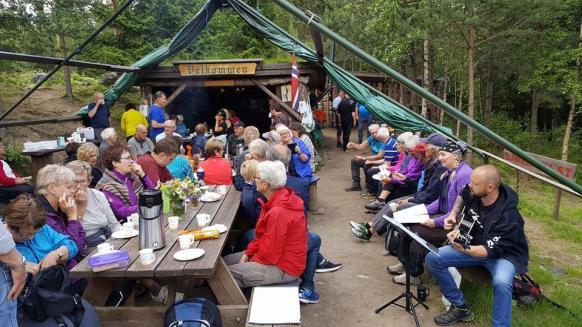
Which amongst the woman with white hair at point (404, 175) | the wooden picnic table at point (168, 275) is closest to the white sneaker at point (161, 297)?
the wooden picnic table at point (168, 275)

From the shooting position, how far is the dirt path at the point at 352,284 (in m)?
3.37

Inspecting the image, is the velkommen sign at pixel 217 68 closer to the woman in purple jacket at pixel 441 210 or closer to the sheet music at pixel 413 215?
the woman in purple jacket at pixel 441 210

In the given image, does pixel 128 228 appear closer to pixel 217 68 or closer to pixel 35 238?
pixel 35 238

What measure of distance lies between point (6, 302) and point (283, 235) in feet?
5.71

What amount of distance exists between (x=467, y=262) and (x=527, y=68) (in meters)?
17.1

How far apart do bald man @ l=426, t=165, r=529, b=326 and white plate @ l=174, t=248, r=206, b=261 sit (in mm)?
1949

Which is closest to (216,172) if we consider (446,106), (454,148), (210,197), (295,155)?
(210,197)

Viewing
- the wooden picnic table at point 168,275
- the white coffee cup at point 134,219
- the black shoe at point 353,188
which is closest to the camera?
the wooden picnic table at point 168,275

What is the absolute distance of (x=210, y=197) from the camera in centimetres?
423

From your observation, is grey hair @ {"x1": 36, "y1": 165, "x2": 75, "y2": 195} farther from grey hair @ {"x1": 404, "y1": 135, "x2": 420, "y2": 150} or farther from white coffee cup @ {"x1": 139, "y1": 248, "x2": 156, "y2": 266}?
grey hair @ {"x1": 404, "y1": 135, "x2": 420, "y2": 150}

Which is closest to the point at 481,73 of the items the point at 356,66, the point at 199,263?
the point at 356,66

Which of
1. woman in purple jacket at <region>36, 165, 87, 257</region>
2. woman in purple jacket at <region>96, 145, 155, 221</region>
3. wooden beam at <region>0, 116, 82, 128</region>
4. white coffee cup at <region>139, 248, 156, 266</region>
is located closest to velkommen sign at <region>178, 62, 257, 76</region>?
wooden beam at <region>0, 116, 82, 128</region>

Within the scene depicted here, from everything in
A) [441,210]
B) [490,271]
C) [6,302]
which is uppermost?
[6,302]

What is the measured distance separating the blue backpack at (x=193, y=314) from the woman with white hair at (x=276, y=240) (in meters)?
0.41
